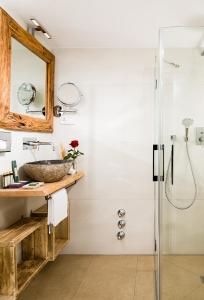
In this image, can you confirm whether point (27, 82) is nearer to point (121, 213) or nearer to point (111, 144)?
point (111, 144)

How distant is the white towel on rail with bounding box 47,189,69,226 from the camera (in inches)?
91.0

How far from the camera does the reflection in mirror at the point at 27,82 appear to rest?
93.4 inches

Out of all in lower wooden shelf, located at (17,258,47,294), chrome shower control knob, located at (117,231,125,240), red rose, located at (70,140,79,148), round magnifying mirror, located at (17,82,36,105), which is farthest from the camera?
chrome shower control knob, located at (117,231,125,240)

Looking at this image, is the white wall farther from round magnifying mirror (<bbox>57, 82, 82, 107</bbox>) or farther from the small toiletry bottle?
the small toiletry bottle

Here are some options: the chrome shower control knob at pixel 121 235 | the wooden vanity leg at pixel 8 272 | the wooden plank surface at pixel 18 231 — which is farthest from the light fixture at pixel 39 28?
the chrome shower control knob at pixel 121 235

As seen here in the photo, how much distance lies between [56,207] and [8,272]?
631 millimetres

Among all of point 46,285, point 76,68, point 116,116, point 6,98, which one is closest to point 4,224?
point 46,285

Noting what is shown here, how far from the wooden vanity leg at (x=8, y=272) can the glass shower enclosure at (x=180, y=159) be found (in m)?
1.13

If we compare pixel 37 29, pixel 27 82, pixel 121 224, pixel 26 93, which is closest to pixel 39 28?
pixel 37 29

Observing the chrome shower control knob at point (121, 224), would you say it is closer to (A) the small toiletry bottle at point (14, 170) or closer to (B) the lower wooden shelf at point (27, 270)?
(B) the lower wooden shelf at point (27, 270)

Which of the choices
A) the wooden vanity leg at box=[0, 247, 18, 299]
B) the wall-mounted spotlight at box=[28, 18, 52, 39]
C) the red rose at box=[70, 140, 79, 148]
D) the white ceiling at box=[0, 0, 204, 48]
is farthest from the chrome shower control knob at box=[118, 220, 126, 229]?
the wall-mounted spotlight at box=[28, 18, 52, 39]

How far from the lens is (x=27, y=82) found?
263 centimetres

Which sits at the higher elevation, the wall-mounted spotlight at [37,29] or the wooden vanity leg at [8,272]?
the wall-mounted spotlight at [37,29]

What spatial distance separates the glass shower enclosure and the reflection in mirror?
117 cm
